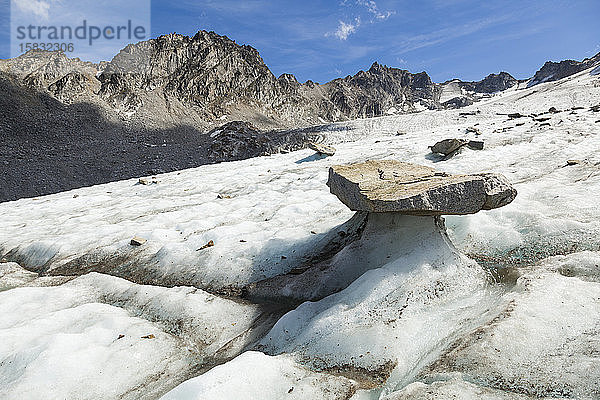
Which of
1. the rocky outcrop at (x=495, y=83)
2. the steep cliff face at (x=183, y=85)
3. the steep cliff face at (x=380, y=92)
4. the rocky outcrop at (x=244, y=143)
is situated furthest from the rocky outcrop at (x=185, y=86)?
the rocky outcrop at (x=495, y=83)

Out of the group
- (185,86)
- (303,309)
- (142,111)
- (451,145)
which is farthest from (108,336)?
(185,86)

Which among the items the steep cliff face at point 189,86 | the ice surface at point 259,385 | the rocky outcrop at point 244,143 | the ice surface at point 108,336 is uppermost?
the steep cliff face at point 189,86

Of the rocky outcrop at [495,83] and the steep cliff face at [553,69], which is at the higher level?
the rocky outcrop at [495,83]

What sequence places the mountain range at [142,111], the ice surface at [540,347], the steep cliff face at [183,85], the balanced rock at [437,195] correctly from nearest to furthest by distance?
the ice surface at [540,347] → the balanced rock at [437,195] → the mountain range at [142,111] → the steep cliff face at [183,85]

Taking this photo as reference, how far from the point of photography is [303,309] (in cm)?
403

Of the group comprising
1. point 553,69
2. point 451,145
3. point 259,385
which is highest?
point 553,69

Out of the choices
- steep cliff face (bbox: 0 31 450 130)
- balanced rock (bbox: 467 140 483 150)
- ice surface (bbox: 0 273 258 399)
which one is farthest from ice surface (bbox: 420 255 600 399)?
steep cliff face (bbox: 0 31 450 130)

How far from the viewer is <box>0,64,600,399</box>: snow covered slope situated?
2.70m

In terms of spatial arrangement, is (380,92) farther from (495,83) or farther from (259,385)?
(259,385)

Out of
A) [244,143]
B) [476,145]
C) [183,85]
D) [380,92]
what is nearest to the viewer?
[476,145]

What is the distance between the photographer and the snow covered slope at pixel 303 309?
2697mm

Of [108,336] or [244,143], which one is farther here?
[244,143]

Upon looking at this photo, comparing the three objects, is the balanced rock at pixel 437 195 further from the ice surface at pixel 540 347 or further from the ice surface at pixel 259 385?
the ice surface at pixel 259 385

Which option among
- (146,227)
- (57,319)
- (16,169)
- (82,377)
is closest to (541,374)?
(82,377)
